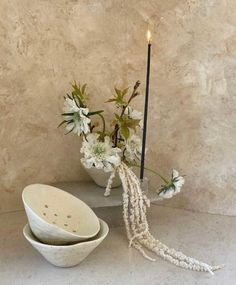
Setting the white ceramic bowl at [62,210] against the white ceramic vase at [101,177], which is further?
the white ceramic vase at [101,177]

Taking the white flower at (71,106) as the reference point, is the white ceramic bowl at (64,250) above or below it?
below

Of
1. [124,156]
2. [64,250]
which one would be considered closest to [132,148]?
[124,156]

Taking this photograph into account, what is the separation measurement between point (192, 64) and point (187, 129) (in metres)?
0.16

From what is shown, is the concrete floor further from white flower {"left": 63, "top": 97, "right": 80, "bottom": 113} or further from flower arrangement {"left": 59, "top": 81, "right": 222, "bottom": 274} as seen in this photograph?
white flower {"left": 63, "top": 97, "right": 80, "bottom": 113}

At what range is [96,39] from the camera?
35.9 inches

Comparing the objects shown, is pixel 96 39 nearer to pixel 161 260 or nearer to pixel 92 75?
pixel 92 75

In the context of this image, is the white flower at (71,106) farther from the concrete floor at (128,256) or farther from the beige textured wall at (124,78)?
the concrete floor at (128,256)

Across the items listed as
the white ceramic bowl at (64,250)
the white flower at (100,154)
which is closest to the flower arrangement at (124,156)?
the white flower at (100,154)

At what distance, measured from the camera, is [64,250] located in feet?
2.24

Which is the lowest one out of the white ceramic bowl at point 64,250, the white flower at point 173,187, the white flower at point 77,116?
the white ceramic bowl at point 64,250

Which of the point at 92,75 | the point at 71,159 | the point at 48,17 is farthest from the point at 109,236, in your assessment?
the point at 48,17

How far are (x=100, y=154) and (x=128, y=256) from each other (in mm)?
215

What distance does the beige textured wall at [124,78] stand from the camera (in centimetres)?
88

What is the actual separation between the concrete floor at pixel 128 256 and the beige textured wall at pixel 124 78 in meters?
0.08
